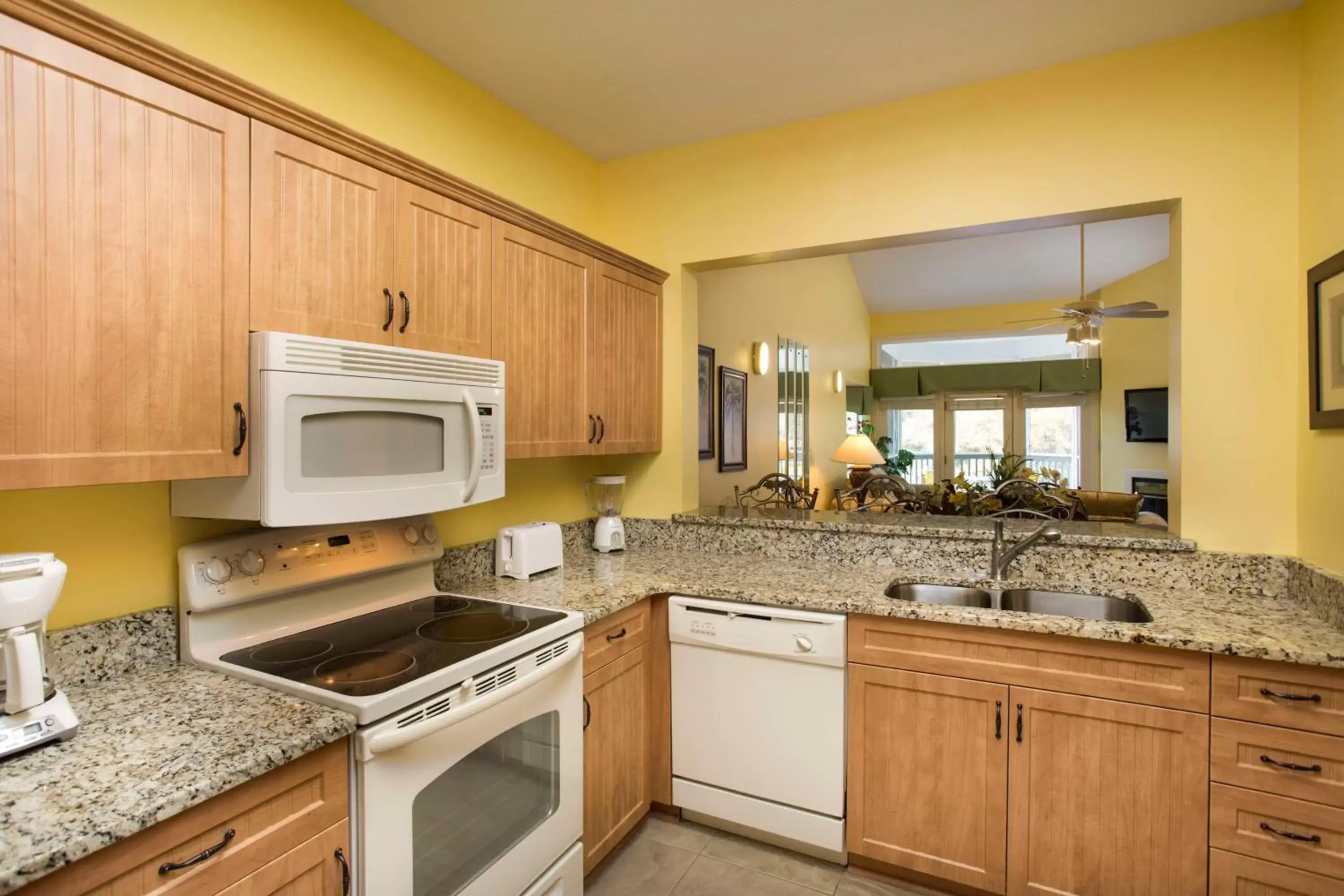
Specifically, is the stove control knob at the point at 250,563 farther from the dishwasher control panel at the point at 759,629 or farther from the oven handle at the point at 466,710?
the dishwasher control panel at the point at 759,629

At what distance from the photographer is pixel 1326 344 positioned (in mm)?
1764

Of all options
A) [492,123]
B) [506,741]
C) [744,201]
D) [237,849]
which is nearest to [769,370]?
[744,201]

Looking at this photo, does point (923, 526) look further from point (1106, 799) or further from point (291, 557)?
point (291, 557)

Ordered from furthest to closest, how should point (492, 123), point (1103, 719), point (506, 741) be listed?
1. point (492, 123)
2. point (1103, 719)
3. point (506, 741)

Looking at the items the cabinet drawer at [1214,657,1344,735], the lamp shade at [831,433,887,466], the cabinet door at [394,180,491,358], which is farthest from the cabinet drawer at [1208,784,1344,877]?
the lamp shade at [831,433,887,466]

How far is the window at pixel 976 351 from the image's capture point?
7895 mm

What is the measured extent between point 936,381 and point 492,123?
6895 millimetres

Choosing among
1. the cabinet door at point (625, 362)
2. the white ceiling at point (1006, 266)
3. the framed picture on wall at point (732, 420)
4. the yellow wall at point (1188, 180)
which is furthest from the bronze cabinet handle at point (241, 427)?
the white ceiling at point (1006, 266)

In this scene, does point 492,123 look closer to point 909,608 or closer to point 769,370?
point 909,608

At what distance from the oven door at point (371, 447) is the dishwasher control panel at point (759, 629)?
0.76m

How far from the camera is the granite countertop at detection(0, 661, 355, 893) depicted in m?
0.86

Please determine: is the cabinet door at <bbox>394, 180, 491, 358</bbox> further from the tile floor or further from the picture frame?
the picture frame

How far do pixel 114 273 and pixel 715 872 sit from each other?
7.12ft

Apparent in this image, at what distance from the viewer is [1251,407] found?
2002 millimetres
